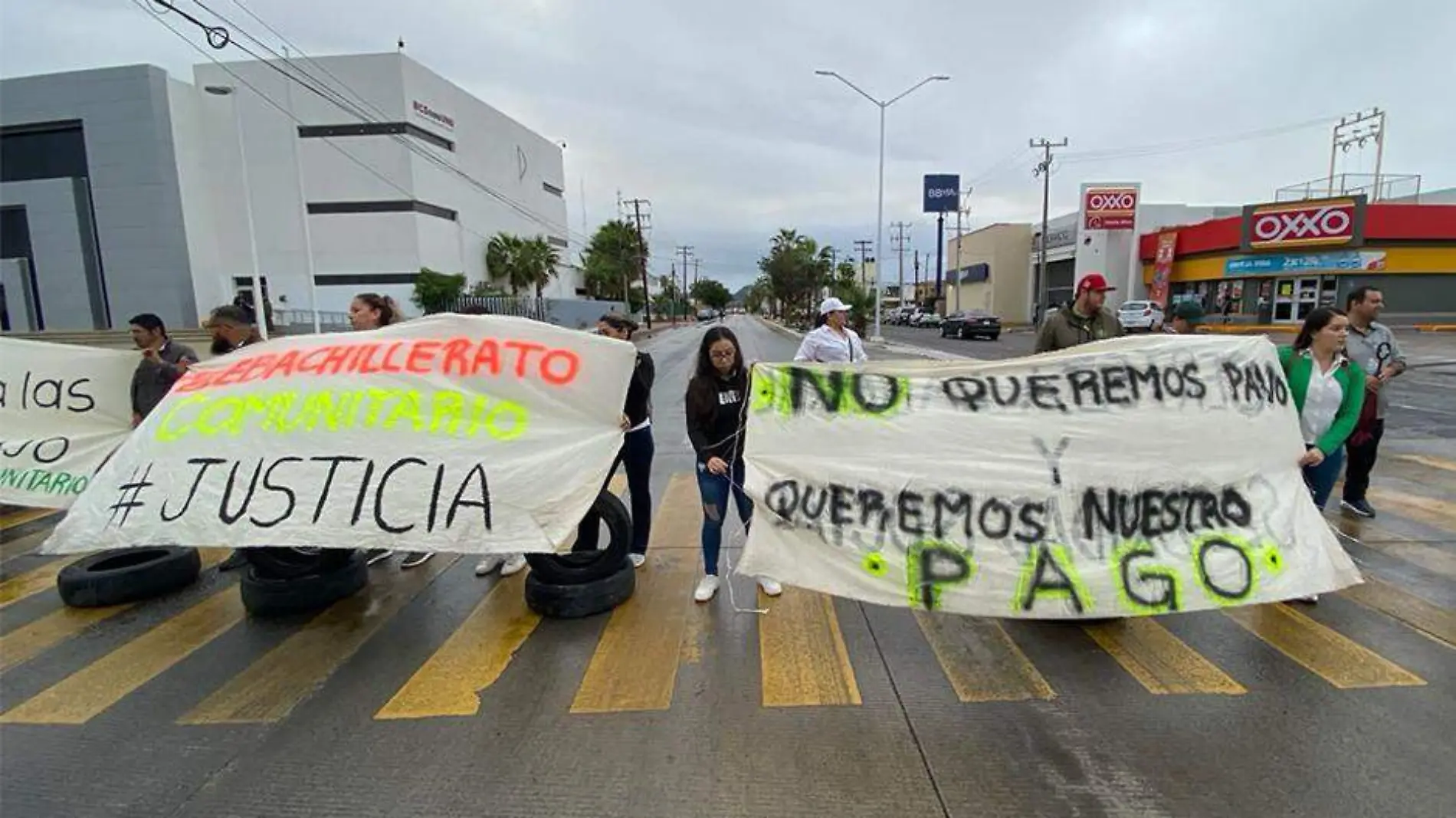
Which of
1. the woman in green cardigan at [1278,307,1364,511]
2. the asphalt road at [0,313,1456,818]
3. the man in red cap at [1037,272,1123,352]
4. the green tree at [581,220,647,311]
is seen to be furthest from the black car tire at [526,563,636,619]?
the green tree at [581,220,647,311]

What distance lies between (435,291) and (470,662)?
3965cm

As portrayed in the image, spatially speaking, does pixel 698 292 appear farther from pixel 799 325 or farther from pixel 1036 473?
pixel 1036 473

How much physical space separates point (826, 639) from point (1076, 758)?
4.50 feet

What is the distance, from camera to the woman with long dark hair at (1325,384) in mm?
4082

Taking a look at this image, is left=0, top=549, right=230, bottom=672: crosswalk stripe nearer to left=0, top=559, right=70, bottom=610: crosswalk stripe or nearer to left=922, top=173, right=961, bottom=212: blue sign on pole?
left=0, top=559, right=70, bottom=610: crosswalk stripe

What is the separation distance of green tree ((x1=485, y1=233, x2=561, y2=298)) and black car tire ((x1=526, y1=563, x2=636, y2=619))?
50.4m

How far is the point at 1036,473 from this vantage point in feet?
11.1

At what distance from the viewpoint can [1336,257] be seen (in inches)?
1191

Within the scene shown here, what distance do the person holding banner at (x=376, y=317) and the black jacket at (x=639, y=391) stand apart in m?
1.94

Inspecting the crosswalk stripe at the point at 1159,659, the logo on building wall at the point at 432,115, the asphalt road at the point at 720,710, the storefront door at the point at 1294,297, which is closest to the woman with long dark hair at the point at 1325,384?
the asphalt road at the point at 720,710

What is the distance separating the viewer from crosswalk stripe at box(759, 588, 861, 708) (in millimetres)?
3205

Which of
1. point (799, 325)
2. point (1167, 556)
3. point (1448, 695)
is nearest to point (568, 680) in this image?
point (1167, 556)

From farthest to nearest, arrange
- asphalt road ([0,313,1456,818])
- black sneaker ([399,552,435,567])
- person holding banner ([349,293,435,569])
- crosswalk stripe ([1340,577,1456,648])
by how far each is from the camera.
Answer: black sneaker ([399,552,435,567])
person holding banner ([349,293,435,569])
crosswalk stripe ([1340,577,1456,648])
asphalt road ([0,313,1456,818])

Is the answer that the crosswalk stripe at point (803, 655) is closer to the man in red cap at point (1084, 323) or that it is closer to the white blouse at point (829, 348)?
the white blouse at point (829, 348)
